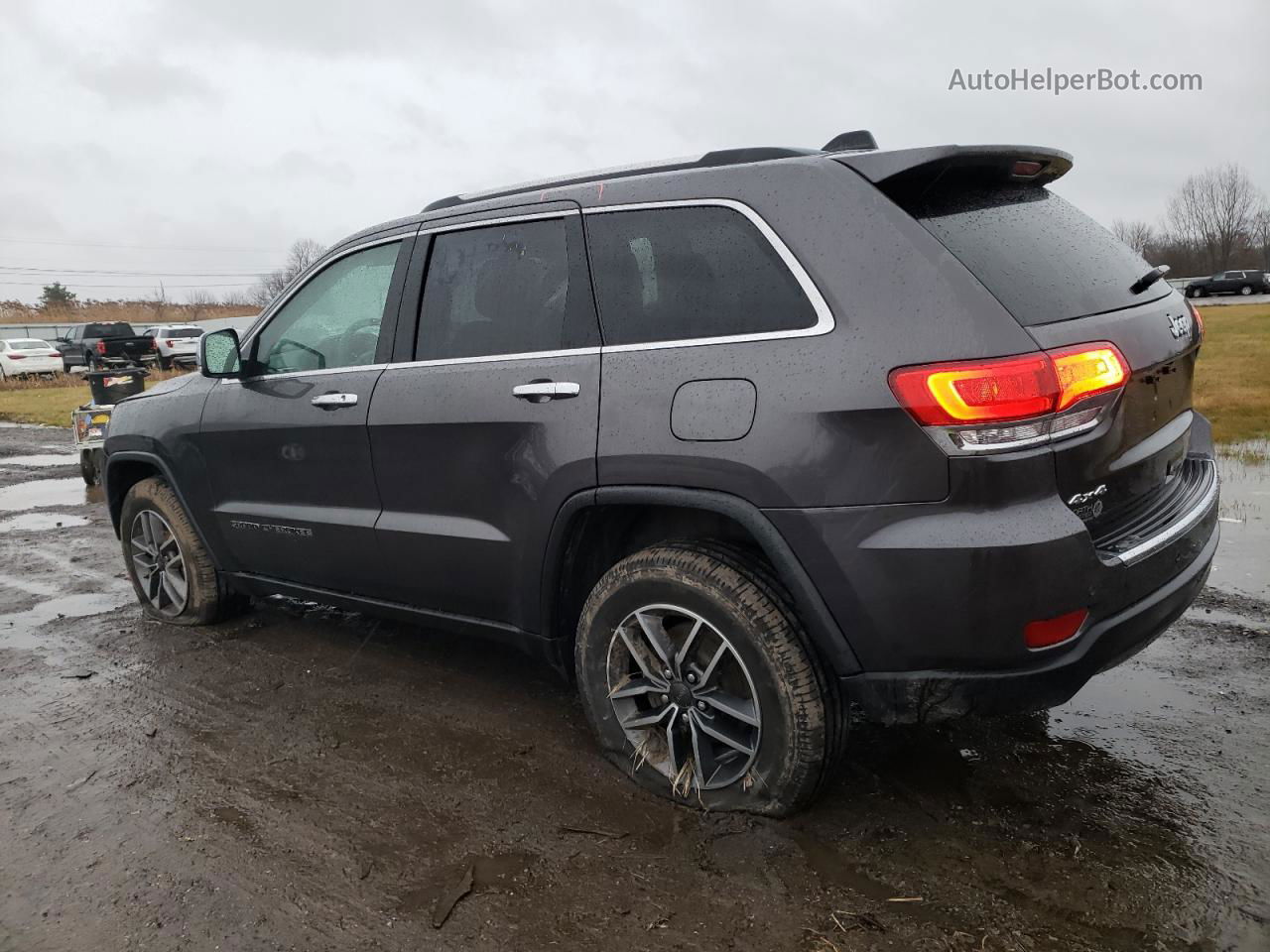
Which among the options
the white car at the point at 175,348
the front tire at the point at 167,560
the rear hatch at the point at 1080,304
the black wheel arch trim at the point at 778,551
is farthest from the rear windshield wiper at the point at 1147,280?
the white car at the point at 175,348

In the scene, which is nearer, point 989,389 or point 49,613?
point 989,389

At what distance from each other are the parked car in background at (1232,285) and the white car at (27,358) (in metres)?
53.6

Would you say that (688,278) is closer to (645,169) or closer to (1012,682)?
(645,169)

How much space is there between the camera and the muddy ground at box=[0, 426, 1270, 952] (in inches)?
95.8

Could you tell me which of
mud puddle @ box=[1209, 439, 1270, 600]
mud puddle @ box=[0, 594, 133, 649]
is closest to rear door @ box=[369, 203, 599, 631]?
mud puddle @ box=[0, 594, 133, 649]

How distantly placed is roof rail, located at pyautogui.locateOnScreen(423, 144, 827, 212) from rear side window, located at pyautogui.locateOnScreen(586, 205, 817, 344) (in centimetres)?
22

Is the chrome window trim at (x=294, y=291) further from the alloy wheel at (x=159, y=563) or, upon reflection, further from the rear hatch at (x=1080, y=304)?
the rear hatch at (x=1080, y=304)

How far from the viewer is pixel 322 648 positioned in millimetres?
4574

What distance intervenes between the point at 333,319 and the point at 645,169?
5.06ft

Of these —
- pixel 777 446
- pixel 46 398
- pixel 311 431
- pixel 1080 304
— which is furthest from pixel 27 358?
pixel 1080 304

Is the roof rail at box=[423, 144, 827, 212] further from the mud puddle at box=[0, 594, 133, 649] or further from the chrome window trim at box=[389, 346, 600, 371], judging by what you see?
the mud puddle at box=[0, 594, 133, 649]

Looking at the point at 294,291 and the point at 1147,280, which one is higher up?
the point at 294,291

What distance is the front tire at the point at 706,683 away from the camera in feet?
8.84

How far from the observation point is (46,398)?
2250 cm
